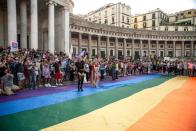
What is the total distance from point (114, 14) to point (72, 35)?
35384mm

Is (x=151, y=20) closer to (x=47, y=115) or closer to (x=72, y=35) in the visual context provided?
(x=72, y=35)

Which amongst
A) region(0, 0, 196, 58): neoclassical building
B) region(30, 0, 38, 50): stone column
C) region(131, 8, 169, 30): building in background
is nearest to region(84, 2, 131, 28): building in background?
region(131, 8, 169, 30): building in background

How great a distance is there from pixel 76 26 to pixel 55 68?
116 ft

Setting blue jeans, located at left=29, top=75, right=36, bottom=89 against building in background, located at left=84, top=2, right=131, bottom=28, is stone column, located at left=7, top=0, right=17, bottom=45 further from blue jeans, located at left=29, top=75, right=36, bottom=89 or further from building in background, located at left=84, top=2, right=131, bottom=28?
building in background, located at left=84, top=2, right=131, bottom=28

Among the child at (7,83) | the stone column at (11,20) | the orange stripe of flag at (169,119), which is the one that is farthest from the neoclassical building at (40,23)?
the orange stripe of flag at (169,119)

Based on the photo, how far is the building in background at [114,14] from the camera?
87.2 metres

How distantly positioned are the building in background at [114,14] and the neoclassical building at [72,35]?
54.3 feet

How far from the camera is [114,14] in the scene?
8781cm

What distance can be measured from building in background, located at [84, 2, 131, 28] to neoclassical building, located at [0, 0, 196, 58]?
16547 millimetres

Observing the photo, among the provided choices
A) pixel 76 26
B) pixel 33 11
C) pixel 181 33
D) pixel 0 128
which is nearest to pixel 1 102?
pixel 0 128

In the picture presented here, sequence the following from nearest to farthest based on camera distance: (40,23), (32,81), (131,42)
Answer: (32,81) < (40,23) < (131,42)

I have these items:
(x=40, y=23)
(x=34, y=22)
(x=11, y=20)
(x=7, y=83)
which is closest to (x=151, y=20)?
(x=40, y=23)

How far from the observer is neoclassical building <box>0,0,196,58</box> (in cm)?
2670

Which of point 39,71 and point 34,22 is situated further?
point 34,22
